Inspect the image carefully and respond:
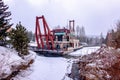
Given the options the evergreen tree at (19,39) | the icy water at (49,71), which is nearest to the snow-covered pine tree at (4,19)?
the evergreen tree at (19,39)

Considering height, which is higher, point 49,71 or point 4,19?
point 4,19

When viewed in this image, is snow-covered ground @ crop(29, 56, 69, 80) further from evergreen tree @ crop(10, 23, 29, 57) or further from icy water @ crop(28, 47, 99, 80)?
evergreen tree @ crop(10, 23, 29, 57)

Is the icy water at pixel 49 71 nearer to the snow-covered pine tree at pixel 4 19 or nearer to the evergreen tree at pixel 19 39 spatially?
the evergreen tree at pixel 19 39

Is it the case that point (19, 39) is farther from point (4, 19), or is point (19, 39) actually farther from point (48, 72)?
point (48, 72)

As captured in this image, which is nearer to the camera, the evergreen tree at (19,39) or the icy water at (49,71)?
the icy water at (49,71)

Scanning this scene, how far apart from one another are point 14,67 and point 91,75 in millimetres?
4429

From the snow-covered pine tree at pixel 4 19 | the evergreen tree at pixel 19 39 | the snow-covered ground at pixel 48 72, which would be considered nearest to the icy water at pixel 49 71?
the snow-covered ground at pixel 48 72

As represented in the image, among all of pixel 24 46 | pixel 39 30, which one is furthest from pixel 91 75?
pixel 39 30

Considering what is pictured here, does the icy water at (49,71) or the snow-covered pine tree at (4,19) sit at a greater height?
the snow-covered pine tree at (4,19)

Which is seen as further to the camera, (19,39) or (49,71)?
(19,39)

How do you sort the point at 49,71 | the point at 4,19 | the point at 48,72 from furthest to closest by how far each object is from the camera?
the point at 4,19 → the point at 49,71 → the point at 48,72

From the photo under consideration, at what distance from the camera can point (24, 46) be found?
19.4 metres

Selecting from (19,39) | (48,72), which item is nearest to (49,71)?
(48,72)

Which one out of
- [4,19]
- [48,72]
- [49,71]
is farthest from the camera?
[4,19]
